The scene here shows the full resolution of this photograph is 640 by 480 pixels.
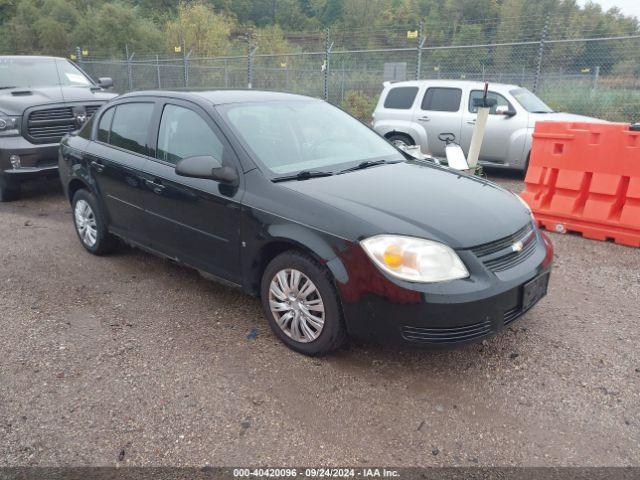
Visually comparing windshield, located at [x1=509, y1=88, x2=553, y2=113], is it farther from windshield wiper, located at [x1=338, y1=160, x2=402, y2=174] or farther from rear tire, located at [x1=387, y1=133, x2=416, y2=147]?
windshield wiper, located at [x1=338, y1=160, x2=402, y2=174]

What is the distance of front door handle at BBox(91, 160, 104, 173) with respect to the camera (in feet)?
15.3

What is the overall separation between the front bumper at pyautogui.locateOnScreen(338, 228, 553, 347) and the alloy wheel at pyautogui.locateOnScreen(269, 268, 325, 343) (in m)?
0.24

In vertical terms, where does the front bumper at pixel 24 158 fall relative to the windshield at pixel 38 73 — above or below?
below

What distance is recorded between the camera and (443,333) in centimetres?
285

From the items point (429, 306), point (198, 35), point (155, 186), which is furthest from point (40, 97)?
point (198, 35)

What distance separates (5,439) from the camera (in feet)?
8.50

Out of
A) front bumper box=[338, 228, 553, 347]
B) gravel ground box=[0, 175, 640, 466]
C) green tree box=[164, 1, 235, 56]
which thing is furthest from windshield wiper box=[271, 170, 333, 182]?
green tree box=[164, 1, 235, 56]

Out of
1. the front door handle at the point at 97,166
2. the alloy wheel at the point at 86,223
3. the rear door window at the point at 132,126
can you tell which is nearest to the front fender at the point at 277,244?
the rear door window at the point at 132,126

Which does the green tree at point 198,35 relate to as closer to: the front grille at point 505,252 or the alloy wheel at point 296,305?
the alloy wheel at point 296,305

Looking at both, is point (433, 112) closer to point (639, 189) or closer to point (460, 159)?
point (460, 159)

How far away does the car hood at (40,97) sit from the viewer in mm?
7074

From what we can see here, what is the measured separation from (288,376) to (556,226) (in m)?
4.13

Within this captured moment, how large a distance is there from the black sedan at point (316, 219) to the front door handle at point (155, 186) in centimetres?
1

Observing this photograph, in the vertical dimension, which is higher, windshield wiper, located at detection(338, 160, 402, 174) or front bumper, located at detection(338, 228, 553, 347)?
windshield wiper, located at detection(338, 160, 402, 174)
